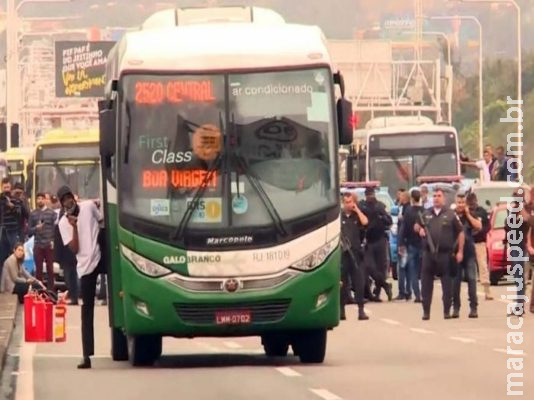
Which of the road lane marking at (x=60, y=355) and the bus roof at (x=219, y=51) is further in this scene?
the road lane marking at (x=60, y=355)

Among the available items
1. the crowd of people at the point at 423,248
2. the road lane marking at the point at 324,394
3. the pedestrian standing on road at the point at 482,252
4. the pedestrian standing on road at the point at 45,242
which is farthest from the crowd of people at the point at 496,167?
the road lane marking at the point at 324,394

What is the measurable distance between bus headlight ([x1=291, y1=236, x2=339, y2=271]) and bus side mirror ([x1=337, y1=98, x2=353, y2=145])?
1.03 meters

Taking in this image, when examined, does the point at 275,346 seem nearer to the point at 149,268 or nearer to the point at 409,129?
the point at 149,268

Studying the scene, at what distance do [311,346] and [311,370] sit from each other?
106 cm

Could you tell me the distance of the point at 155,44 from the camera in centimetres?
2191

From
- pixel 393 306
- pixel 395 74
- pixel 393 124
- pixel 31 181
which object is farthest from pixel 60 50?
pixel 393 306

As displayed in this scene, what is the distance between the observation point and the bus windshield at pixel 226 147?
2162 centimetres

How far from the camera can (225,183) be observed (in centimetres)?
2162

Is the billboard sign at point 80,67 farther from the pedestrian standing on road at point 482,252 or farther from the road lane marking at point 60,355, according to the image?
the road lane marking at point 60,355

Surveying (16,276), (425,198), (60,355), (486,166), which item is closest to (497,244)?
(425,198)

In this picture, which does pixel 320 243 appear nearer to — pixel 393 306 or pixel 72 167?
pixel 393 306

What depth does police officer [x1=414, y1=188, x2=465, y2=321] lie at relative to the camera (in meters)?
Answer: 30.8

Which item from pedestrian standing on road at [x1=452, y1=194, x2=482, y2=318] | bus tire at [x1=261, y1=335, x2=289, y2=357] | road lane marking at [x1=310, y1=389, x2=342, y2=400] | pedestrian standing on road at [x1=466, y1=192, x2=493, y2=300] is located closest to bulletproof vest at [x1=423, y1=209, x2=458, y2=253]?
pedestrian standing on road at [x1=452, y1=194, x2=482, y2=318]

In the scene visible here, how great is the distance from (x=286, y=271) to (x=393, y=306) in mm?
14298
